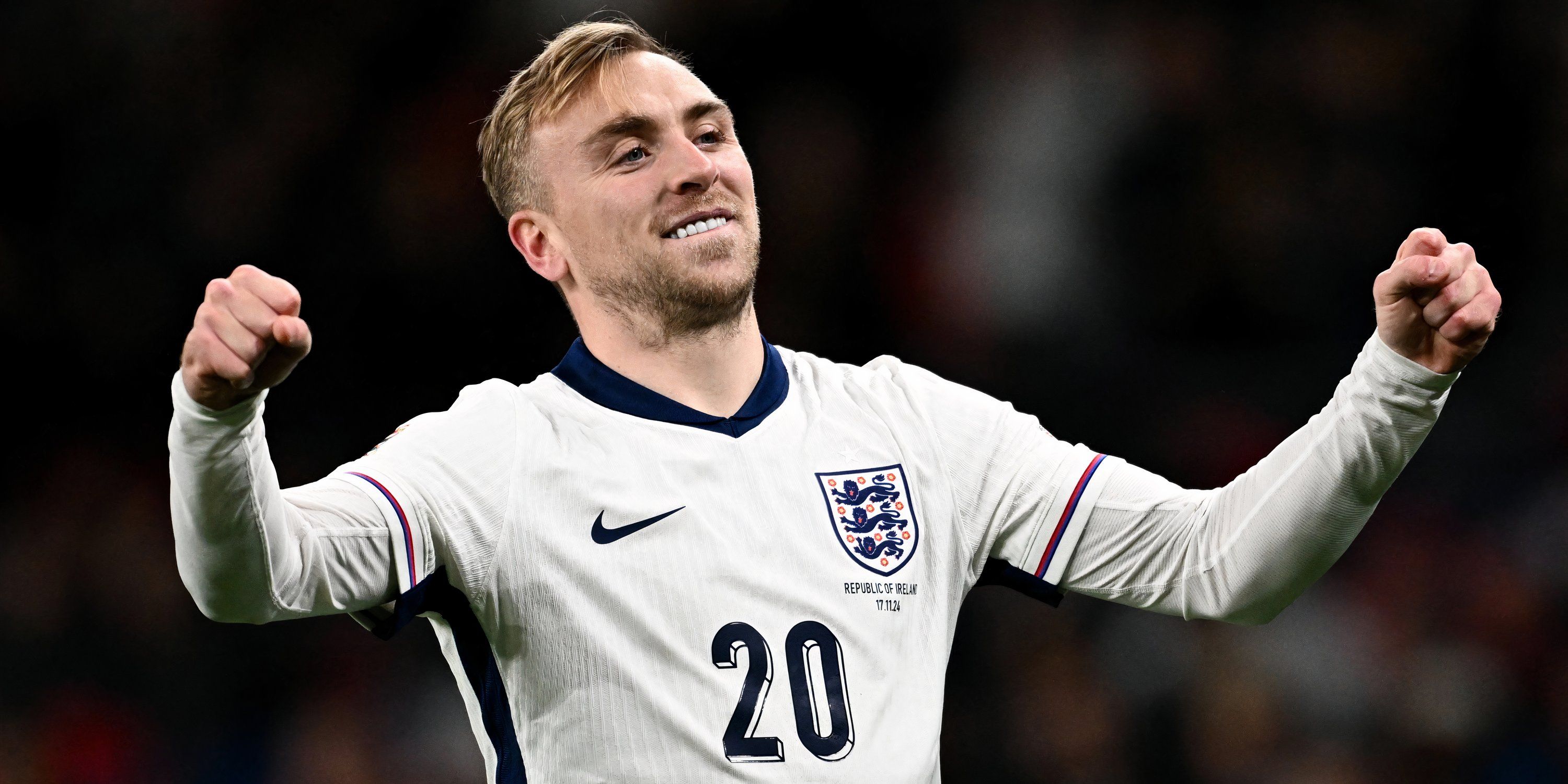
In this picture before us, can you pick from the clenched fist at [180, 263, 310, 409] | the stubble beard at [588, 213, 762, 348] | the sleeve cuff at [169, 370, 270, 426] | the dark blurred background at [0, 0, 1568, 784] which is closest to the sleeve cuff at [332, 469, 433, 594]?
the sleeve cuff at [169, 370, 270, 426]

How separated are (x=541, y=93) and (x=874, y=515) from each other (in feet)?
3.70

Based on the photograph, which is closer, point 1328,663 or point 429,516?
point 429,516

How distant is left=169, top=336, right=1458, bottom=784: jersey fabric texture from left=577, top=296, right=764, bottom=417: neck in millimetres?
40

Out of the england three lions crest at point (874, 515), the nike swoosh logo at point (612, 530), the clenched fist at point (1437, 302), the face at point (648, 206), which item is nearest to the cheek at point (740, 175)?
the face at point (648, 206)

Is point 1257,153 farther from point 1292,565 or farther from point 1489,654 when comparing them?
point 1292,565

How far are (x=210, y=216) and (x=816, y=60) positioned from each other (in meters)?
2.53

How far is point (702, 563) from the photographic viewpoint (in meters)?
2.66

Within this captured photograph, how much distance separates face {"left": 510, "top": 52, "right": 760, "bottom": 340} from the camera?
116 inches

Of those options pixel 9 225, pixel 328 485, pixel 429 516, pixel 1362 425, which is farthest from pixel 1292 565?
pixel 9 225

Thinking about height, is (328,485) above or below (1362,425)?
below

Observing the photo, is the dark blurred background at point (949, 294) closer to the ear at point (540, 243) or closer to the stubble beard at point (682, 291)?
the ear at point (540, 243)

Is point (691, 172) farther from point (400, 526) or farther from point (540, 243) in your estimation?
point (400, 526)

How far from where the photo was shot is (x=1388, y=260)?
5.95 metres

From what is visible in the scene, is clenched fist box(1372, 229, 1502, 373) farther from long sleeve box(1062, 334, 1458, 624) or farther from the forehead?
the forehead
